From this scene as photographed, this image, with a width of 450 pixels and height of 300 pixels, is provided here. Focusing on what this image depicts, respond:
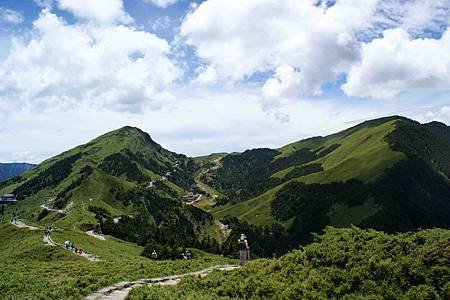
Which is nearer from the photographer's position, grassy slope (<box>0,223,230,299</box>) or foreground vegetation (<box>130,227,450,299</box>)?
foreground vegetation (<box>130,227,450,299</box>)

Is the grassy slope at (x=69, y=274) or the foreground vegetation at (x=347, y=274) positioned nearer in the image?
the foreground vegetation at (x=347, y=274)

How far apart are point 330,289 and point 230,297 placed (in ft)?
20.8

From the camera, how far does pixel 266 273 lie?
98.9ft

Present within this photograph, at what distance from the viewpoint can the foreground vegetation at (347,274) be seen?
22078 millimetres

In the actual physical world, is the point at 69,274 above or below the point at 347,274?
below

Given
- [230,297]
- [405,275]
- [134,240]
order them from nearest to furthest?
[405,275]
[230,297]
[134,240]

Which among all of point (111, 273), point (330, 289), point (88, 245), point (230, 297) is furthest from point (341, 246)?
point (88, 245)

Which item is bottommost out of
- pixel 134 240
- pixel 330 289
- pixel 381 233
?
pixel 134 240

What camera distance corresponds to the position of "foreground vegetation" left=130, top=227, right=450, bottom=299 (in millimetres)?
22078

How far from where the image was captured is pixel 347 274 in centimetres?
2511

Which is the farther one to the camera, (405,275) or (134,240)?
(134,240)

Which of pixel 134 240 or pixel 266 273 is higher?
pixel 266 273

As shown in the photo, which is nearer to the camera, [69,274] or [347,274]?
[347,274]

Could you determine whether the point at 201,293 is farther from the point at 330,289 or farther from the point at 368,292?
the point at 368,292
